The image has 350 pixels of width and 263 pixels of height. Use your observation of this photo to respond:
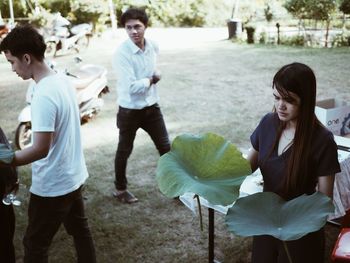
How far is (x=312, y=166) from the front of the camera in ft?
5.72

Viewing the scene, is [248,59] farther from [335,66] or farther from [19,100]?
[19,100]

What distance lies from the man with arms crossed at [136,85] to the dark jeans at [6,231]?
1.45 m

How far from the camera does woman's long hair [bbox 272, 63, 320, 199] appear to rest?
5.59ft

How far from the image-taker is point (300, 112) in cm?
175

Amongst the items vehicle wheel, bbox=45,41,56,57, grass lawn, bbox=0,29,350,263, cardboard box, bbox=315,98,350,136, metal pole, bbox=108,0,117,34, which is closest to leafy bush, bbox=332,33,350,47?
grass lawn, bbox=0,29,350,263

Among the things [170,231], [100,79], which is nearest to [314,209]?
[170,231]

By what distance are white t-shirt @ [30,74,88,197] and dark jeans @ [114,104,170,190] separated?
1.18 metres

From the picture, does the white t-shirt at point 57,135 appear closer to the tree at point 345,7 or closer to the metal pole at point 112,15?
the tree at point 345,7

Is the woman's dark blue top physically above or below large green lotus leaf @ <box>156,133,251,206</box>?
below

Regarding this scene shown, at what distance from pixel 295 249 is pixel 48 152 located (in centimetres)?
118

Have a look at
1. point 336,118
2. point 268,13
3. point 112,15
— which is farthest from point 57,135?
point 112,15

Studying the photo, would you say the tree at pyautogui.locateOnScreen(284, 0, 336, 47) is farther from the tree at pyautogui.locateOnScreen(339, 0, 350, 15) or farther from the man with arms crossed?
the man with arms crossed

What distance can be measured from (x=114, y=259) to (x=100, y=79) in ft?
11.4

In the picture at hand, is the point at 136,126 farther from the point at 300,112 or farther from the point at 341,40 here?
the point at 341,40
